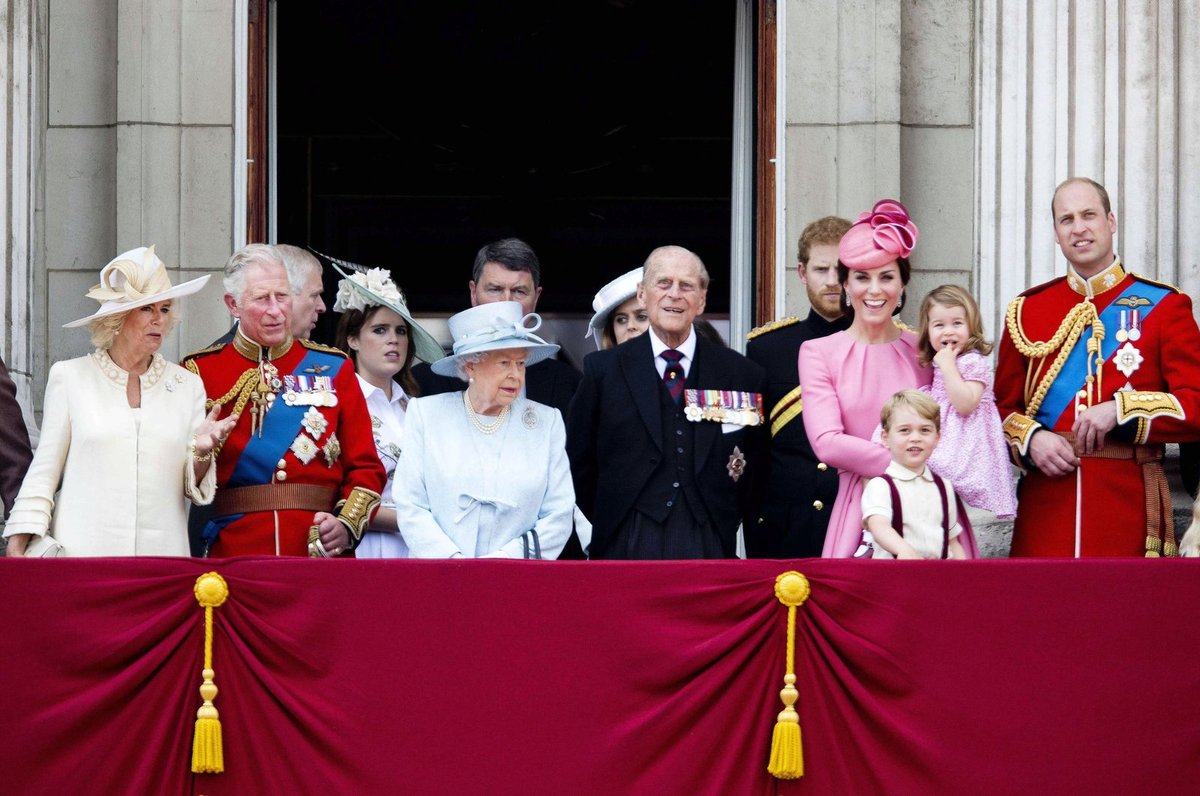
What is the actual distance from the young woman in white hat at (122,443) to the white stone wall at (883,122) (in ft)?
9.62

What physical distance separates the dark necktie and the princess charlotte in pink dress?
0.39 m

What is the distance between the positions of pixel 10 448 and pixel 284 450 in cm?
87

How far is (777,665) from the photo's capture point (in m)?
5.32

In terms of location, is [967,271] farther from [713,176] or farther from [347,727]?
[713,176]

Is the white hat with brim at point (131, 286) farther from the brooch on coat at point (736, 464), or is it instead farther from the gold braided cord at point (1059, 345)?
the gold braided cord at point (1059, 345)

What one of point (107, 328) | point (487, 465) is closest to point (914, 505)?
point (487, 465)

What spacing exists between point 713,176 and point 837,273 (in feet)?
27.4

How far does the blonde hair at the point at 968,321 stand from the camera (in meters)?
5.95

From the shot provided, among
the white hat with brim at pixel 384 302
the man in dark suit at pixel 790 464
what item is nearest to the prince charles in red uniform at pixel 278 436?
the white hat with brim at pixel 384 302

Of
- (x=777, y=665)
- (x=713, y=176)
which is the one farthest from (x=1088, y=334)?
(x=713, y=176)

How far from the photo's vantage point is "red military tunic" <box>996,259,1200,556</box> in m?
6.04

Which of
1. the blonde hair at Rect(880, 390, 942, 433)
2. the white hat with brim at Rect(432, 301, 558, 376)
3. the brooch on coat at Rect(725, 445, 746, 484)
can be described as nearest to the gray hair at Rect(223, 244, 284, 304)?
the white hat with brim at Rect(432, 301, 558, 376)

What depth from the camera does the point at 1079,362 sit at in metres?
6.21

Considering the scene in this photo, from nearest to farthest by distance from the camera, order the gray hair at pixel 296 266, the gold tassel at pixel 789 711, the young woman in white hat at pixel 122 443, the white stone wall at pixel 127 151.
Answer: the gold tassel at pixel 789 711
the young woman in white hat at pixel 122 443
the gray hair at pixel 296 266
the white stone wall at pixel 127 151
